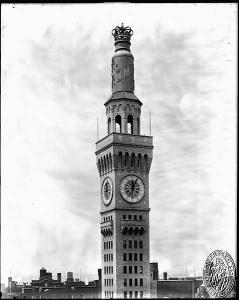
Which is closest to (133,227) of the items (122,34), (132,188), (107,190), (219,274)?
(132,188)

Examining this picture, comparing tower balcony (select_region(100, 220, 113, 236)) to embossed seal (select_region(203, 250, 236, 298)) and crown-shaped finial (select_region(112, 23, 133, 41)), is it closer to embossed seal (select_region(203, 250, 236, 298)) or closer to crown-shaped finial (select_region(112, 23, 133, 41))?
embossed seal (select_region(203, 250, 236, 298))

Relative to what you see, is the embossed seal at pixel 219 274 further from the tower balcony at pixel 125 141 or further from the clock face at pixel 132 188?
the tower balcony at pixel 125 141

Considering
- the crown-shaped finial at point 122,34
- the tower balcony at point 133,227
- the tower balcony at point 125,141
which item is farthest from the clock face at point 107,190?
the crown-shaped finial at point 122,34

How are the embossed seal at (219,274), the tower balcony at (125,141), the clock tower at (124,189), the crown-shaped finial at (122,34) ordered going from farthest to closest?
the tower balcony at (125,141), the clock tower at (124,189), the embossed seal at (219,274), the crown-shaped finial at (122,34)

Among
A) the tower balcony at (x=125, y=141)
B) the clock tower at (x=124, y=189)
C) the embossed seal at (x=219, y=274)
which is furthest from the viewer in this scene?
the tower balcony at (x=125, y=141)

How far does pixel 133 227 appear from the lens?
71375 mm

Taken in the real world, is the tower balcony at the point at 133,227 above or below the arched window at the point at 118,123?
below

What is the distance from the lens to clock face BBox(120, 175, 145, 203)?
71.4m

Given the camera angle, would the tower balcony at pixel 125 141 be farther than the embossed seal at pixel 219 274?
Yes

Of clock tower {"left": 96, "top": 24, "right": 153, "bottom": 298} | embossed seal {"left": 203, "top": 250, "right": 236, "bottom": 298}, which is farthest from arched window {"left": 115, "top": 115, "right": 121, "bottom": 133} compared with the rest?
embossed seal {"left": 203, "top": 250, "right": 236, "bottom": 298}

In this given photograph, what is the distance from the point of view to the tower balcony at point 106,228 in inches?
2788

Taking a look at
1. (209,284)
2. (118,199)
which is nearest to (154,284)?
(209,284)

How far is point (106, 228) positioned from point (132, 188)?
→ 535 centimetres

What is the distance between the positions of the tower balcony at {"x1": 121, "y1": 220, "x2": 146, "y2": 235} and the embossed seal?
8.06 m
